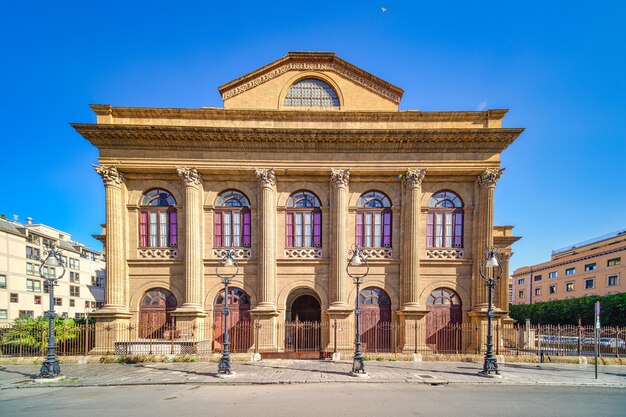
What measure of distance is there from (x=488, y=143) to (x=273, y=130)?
1258 centimetres

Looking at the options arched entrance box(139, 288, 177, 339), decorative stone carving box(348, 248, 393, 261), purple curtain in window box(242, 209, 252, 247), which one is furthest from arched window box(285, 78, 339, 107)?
arched entrance box(139, 288, 177, 339)

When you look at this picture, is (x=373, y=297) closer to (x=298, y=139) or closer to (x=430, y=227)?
(x=430, y=227)

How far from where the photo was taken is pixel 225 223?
20266 mm

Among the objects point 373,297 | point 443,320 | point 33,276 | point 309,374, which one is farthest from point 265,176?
point 33,276

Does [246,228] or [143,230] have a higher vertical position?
[246,228]

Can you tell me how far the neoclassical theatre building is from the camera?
1895 centimetres

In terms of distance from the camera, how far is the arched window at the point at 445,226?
20.1 m

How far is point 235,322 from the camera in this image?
1950 cm

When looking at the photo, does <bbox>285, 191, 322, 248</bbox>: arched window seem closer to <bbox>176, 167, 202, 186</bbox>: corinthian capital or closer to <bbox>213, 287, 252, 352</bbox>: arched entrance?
<bbox>213, 287, 252, 352</bbox>: arched entrance

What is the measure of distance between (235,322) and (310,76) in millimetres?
16094

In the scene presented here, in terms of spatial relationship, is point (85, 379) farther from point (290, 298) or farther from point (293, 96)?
point (293, 96)

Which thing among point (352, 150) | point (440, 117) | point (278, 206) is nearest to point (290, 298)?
point (278, 206)

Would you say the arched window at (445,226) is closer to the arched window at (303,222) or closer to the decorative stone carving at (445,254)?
the decorative stone carving at (445,254)

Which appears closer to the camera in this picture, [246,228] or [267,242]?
[267,242]
